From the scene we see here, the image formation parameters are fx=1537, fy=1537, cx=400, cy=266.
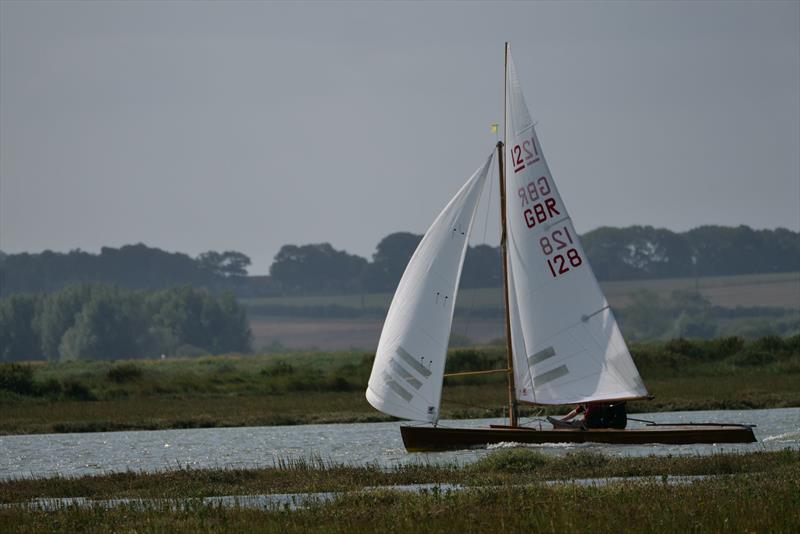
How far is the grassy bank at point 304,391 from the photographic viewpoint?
5159cm

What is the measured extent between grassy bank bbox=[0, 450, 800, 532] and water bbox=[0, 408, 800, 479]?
9.31ft

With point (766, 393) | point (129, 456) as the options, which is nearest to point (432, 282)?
point (129, 456)

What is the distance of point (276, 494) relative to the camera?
28453 mm

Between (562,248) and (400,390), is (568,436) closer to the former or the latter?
(400,390)

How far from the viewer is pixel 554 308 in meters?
36.8

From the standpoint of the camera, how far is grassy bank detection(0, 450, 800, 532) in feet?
72.2

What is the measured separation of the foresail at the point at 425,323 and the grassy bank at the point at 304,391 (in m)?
14.3

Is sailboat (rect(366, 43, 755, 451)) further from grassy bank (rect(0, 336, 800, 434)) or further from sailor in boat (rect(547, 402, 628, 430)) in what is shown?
grassy bank (rect(0, 336, 800, 434))

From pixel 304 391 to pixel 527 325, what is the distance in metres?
30.3

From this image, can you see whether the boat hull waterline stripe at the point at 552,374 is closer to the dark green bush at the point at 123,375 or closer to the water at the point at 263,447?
the water at the point at 263,447

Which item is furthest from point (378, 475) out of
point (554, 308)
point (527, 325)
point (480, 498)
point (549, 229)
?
point (549, 229)

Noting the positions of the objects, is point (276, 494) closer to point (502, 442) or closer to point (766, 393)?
point (502, 442)

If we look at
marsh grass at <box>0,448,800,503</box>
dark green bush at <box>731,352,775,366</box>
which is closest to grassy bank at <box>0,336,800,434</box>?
dark green bush at <box>731,352,775,366</box>

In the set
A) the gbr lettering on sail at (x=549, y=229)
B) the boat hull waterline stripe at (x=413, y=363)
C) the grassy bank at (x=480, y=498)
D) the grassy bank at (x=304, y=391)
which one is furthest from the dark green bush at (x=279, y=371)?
the grassy bank at (x=480, y=498)
